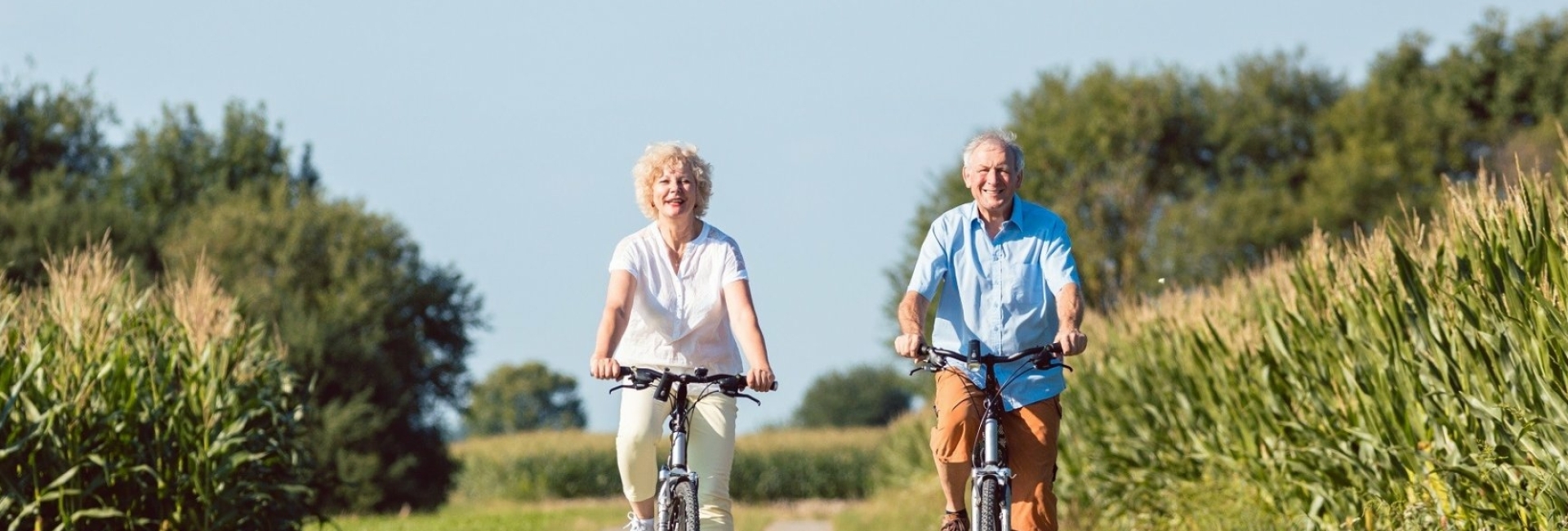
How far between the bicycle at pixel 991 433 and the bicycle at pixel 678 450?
2.16 ft

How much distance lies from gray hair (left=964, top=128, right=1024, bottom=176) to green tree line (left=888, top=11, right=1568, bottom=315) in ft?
121

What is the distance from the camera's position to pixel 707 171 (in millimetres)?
6664

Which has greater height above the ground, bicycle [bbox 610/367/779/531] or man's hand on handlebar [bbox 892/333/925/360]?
man's hand on handlebar [bbox 892/333/925/360]

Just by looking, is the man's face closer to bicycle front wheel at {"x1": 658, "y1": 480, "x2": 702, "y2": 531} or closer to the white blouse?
the white blouse

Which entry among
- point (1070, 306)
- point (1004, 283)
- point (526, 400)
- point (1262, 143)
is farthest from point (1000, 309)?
point (526, 400)

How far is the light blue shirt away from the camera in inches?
256

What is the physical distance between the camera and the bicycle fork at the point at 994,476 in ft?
20.4

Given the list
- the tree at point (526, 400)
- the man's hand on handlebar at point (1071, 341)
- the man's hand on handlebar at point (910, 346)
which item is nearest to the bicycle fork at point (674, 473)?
the man's hand on handlebar at point (910, 346)

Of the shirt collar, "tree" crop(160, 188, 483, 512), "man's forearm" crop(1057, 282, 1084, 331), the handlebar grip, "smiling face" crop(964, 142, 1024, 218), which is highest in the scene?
"tree" crop(160, 188, 483, 512)

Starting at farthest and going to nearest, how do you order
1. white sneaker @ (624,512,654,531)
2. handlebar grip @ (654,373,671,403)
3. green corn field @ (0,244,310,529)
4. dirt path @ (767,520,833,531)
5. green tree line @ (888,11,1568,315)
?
1. green tree line @ (888,11,1568,315)
2. dirt path @ (767,520,833,531)
3. green corn field @ (0,244,310,529)
4. white sneaker @ (624,512,654,531)
5. handlebar grip @ (654,373,671,403)

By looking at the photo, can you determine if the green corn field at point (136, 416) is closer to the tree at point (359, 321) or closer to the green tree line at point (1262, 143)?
the tree at point (359, 321)

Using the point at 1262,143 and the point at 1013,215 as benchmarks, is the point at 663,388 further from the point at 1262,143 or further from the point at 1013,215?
the point at 1262,143

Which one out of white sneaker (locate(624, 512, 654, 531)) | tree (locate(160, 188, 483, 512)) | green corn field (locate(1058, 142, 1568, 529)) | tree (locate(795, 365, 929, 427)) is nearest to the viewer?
white sneaker (locate(624, 512, 654, 531))

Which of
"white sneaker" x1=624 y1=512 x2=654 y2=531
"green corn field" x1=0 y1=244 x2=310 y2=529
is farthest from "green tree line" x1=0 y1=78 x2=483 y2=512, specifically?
"white sneaker" x1=624 y1=512 x2=654 y2=531
